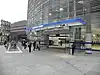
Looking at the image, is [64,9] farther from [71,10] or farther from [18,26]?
[18,26]

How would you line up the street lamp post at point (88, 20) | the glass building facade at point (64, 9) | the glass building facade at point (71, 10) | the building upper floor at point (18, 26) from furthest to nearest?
the building upper floor at point (18, 26) → the glass building facade at point (64, 9) → the glass building facade at point (71, 10) → the street lamp post at point (88, 20)

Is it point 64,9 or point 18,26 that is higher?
point 18,26

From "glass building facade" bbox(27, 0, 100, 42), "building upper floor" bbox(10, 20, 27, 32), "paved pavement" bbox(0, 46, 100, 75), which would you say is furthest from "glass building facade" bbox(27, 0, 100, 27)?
"building upper floor" bbox(10, 20, 27, 32)

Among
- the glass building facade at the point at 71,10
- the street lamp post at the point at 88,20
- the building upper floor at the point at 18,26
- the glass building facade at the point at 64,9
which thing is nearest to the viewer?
the street lamp post at the point at 88,20

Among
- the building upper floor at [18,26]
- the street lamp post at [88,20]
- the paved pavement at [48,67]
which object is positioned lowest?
the paved pavement at [48,67]

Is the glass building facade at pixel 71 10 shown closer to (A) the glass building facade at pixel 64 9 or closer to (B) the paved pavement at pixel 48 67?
(A) the glass building facade at pixel 64 9

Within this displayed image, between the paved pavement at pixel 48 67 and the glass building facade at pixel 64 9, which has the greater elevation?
the glass building facade at pixel 64 9

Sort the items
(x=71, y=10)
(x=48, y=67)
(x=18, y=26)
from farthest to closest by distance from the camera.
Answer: (x=18, y=26)
(x=71, y=10)
(x=48, y=67)

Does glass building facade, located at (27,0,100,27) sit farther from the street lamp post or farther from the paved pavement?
the paved pavement

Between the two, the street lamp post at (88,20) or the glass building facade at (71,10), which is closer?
the street lamp post at (88,20)

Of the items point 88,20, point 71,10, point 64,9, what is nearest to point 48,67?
point 88,20

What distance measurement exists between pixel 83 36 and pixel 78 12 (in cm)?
429

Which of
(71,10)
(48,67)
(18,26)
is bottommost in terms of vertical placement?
(48,67)

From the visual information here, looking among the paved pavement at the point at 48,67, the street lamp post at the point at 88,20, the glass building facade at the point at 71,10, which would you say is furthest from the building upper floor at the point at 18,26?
the paved pavement at the point at 48,67
